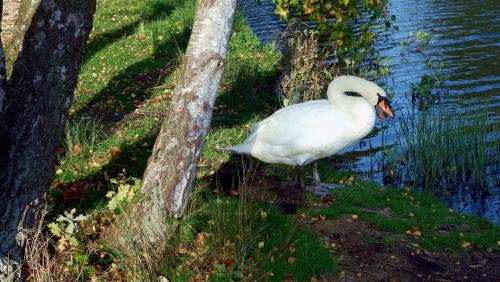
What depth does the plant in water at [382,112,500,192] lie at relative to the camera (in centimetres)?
1085

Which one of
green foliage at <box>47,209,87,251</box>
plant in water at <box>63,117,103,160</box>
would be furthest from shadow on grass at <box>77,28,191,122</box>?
green foliage at <box>47,209,87,251</box>

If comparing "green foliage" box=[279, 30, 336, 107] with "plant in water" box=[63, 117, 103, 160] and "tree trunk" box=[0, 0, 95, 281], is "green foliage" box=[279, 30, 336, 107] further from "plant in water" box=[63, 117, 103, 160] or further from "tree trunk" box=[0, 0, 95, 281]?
"tree trunk" box=[0, 0, 95, 281]

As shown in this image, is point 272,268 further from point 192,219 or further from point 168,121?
point 168,121

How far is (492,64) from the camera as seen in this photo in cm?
1780

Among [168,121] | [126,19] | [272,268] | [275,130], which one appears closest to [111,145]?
[275,130]

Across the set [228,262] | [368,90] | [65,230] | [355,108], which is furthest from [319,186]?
[65,230]

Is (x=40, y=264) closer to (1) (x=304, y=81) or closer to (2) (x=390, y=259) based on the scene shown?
(2) (x=390, y=259)

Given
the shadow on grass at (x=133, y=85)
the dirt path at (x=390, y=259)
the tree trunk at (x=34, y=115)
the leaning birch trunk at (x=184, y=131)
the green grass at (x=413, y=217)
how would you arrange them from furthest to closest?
1. the shadow on grass at (x=133, y=85)
2. the green grass at (x=413, y=217)
3. the dirt path at (x=390, y=259)
4. the leaning birch trunk at (x=184, y=131)
5. the tree trunk at (x=34, y=115)

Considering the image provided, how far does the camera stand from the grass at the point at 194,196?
243 inches

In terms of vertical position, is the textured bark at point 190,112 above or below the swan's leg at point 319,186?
above

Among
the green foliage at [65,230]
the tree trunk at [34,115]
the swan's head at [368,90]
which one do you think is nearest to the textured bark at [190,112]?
the green foliage at [65,230]

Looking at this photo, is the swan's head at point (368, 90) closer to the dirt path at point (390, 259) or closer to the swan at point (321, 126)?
the swan at point (321, 126)

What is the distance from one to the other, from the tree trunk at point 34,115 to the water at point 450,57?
6.71m

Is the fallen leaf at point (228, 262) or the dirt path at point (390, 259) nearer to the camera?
the fallen leaf at point (228, 262)
